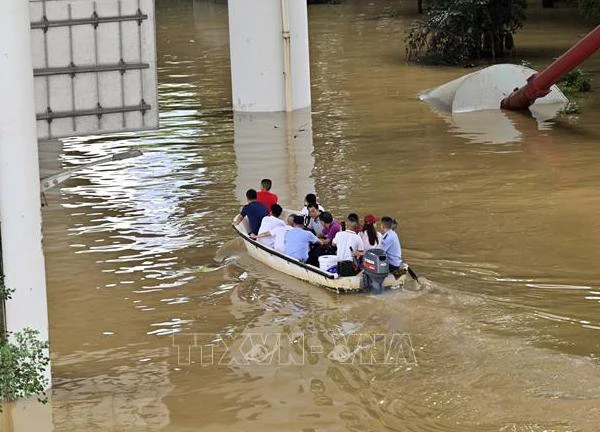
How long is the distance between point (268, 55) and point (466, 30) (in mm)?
9414

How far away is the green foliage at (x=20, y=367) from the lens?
11.4 meters

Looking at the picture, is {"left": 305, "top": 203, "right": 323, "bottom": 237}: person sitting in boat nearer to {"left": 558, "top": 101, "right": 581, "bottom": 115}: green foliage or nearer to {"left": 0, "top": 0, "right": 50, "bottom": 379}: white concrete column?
{"left": 0, "top": 0, "right": 50, "bottom": 379}: white concrete column

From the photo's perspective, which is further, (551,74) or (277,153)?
(551,74)

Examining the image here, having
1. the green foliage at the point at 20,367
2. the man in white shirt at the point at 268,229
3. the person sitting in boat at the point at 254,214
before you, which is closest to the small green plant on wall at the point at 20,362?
the green foliage at the point at 20,367

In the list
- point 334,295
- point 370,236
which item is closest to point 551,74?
point 370,236

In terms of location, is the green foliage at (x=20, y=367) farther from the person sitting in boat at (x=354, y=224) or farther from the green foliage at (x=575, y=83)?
the green foliage at (x=575, y=83)

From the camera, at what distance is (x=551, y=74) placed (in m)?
29.5

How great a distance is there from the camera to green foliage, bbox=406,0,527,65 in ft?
129

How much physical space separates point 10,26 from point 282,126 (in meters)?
18.9

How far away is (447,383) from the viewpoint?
13.8 metres

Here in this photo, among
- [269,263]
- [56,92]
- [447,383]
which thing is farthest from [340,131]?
[447,383]

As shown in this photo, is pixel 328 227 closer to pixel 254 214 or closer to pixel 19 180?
pixel 254 214

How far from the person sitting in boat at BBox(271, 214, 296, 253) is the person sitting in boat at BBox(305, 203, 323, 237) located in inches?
12.5

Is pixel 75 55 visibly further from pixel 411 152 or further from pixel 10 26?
pixel 411 152
